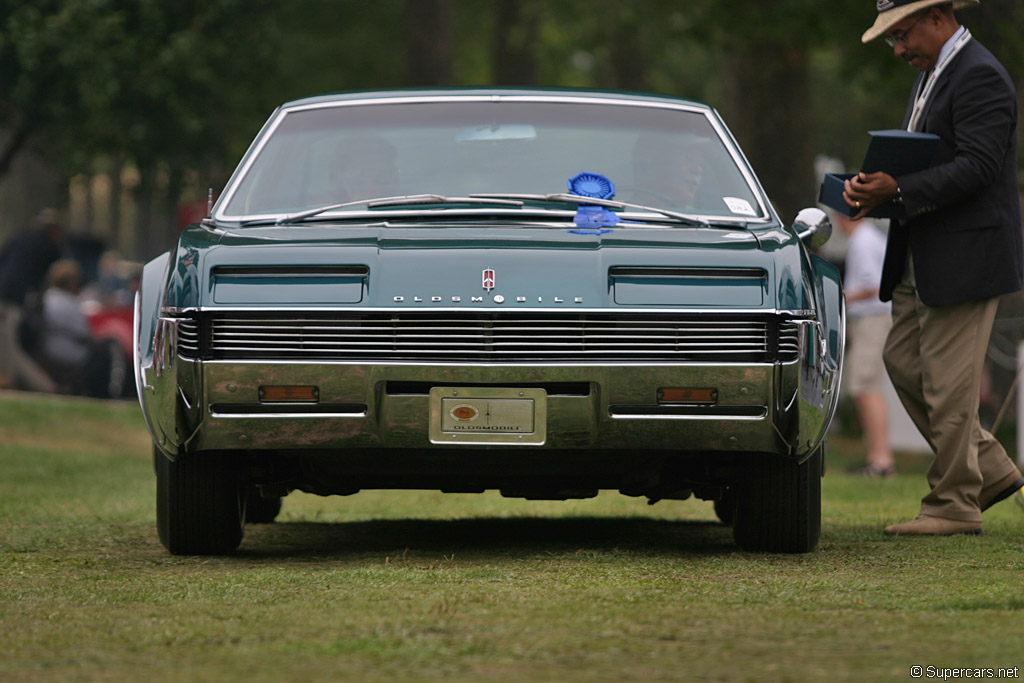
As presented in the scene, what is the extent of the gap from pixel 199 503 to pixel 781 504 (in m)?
2.00

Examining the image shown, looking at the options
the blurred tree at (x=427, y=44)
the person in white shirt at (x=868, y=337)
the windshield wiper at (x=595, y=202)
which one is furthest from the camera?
the blurred tree at (x=427, y=44)

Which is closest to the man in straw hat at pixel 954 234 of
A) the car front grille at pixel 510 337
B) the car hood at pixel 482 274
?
the car hood at pixel 482 274

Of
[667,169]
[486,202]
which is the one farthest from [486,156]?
[667,169]

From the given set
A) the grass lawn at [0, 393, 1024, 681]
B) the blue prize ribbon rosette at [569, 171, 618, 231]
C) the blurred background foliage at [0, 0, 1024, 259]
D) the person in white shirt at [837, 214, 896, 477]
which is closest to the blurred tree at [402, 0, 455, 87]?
the blurred background foliage at [0, 0, 1024, 259]

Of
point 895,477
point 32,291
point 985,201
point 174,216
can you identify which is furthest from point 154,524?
point 174,216

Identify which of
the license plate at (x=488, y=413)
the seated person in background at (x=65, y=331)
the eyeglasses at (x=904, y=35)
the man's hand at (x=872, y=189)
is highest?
the eyeglasses at (x=904, y=35)

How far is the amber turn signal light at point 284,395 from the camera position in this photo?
5.23m

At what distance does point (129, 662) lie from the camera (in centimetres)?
386

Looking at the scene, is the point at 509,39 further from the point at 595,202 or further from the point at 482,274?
the point at 482,274

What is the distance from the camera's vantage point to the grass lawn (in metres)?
3.77

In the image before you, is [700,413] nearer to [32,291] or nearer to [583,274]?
[583,274]

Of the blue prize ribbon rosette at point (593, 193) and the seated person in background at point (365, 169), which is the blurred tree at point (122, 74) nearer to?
the seated person in background at point (365, 169)

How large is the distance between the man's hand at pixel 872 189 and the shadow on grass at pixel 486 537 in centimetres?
141

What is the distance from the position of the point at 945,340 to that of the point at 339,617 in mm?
3170
